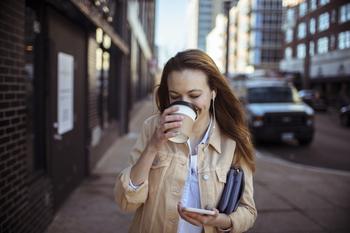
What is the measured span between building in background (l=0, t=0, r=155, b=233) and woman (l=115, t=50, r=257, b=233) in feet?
5.55

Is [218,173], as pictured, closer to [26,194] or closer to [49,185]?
[26,194]

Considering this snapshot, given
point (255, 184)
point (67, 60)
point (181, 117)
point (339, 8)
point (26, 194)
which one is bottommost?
point (255, 184)

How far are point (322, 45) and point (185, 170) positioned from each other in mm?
55137

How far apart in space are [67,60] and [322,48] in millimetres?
51655

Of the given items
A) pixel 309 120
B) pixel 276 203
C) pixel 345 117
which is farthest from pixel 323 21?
pixel 276 203

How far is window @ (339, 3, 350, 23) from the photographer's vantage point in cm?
4585

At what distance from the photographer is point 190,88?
217 cm

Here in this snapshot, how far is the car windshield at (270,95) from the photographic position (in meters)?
13.7

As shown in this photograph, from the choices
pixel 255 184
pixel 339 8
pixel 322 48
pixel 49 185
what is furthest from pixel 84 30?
pixel 322 48

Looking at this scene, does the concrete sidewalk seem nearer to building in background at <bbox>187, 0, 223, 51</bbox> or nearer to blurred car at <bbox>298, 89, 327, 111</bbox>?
building in background at <bbox>187, 0, 223, 51</bbox>

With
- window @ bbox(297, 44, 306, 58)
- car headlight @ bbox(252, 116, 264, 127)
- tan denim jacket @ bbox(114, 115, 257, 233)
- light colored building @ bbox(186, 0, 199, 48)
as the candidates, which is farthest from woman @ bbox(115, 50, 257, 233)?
window @ bbox(297, 44, 306, 58)

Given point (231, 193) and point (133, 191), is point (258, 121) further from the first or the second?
point (133, 191)

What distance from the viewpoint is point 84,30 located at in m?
7.52

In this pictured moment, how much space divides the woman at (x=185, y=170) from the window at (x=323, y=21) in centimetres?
5174
